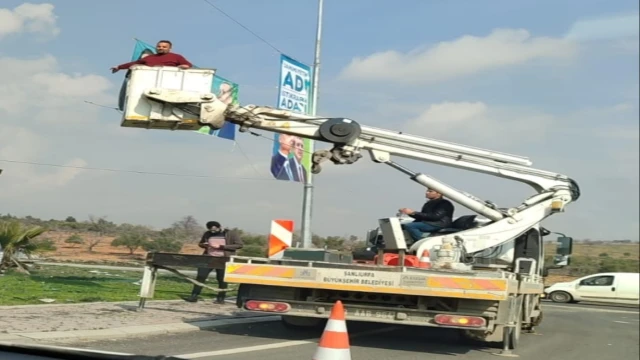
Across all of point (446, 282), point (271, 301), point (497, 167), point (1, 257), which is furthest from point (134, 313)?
point (497, 167)

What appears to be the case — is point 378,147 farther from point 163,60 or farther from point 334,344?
point 334,344

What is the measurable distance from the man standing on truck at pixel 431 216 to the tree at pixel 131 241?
544cm

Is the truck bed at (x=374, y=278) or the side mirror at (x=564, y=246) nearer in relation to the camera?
the truck bed at (x=374, y=278)

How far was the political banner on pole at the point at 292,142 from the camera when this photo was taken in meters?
10.3

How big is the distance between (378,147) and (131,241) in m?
6.13

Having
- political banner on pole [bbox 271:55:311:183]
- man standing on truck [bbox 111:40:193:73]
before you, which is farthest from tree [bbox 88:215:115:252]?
political banner on pole [bbox 271:55:311:183]

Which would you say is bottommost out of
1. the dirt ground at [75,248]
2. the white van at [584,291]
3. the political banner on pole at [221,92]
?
the white van at [584,291]

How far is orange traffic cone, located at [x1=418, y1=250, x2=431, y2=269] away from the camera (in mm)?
9544

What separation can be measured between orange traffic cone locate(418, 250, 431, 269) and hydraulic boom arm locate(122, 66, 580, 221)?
3.87 feet

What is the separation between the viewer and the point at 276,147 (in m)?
10.6

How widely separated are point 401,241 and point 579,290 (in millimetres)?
20638

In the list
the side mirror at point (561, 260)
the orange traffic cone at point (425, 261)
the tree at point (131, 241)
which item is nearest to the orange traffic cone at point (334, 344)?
the tree at point (131, 241)

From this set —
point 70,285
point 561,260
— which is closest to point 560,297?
point 561,260

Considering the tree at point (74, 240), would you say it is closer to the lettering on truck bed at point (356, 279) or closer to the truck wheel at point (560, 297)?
the lettering on truck bed at point (356, 279)
